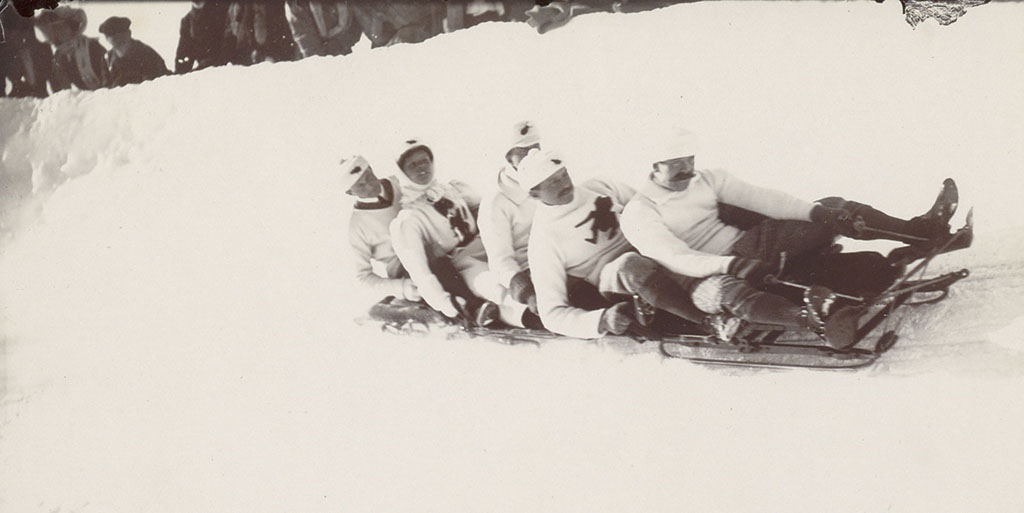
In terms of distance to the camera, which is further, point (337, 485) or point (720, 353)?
point (337, 485)

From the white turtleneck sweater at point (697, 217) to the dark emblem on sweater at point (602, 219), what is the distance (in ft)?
0.14

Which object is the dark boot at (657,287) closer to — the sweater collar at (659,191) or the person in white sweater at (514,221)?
the sweater collar at (659,191)

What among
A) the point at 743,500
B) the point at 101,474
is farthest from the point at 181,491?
the point at 743,500

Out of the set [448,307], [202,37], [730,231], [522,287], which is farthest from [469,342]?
[202,37]

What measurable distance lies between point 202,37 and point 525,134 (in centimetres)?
118

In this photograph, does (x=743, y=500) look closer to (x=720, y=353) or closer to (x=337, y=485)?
(x=720, y=353)

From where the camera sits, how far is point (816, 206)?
2.22 metres

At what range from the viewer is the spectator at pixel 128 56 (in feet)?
9.05

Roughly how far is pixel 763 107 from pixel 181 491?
2.25 m

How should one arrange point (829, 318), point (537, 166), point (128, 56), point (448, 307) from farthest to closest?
1. point (128, 56)
2. point (448, 307)
3. point (537, 166)
4. point (829, 318)

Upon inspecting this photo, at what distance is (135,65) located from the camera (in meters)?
2.78

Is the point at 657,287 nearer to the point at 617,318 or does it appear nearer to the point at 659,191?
the point at 617,318

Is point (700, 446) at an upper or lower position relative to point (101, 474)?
upper

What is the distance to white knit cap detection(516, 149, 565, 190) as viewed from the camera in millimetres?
2393
